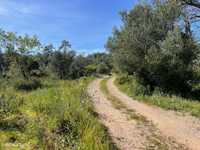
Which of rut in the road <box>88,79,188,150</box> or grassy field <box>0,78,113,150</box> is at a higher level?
grassy field <box>0,78,113,150</box>

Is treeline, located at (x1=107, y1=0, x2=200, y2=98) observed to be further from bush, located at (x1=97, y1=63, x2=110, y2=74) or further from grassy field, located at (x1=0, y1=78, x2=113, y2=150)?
bush, located at (x1=97, y1=63, x2=110, y2=74)

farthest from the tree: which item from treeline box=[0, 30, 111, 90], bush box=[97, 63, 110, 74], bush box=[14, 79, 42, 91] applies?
bush box=[97, 63, 110, 74]

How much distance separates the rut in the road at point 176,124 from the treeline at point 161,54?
889 centimetres

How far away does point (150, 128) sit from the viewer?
12.1m

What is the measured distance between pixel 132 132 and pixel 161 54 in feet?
49.9

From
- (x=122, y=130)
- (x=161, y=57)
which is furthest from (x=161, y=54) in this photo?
(x=122, y=130)

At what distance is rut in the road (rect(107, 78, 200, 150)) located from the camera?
34.0 ft

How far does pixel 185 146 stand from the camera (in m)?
9.52

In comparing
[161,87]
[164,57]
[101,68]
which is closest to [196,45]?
[164,57]

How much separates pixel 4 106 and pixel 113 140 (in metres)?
7.25

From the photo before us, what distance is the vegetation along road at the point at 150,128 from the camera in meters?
9.84

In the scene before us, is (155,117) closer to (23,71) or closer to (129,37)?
(129,37)

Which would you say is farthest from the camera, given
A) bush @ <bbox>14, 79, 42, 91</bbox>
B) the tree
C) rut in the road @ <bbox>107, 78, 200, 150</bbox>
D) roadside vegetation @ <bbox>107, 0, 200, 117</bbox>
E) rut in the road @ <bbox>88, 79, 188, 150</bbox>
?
the tree

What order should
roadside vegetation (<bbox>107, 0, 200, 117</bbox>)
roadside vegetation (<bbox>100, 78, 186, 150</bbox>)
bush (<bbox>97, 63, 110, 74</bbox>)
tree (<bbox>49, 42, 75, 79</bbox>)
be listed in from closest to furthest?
1. roadside vegetation (<bbox>100, 78, 186, 150</bbox>)
2. roadside vegetation (<bbox>107, 0, 200, 117</bbox>)
3. tree (<bbox>49, 42, 75, 79</bbox>)
4. bush (<bbox>97, 63, 110, 74</bbox>)
